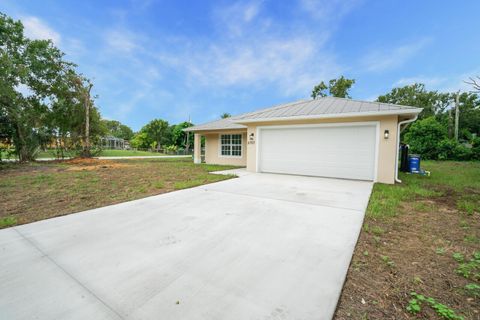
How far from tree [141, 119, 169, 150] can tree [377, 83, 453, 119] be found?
121 ft

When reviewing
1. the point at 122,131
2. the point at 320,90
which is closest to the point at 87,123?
the point at 320,90

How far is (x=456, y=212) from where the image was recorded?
4082 millimetres

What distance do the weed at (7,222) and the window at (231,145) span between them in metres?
10.1

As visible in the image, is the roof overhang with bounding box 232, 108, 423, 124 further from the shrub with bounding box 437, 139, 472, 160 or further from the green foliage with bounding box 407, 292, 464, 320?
the shrub with bounding box 437, 139, 472, 160

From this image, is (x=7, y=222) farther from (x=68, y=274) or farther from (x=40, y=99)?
(x=40, y=99)

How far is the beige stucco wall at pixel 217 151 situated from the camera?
41.3 ft

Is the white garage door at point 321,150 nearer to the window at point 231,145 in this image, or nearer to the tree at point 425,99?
the window at point 231,145

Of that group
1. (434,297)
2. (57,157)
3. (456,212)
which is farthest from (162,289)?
(57,157)

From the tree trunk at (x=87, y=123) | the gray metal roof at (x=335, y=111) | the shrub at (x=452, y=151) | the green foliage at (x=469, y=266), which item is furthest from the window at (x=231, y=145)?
the shrub at (x=452, y=151)

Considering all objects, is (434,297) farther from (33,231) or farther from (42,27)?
(42,27)

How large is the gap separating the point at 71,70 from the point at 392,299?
2124 centimetres

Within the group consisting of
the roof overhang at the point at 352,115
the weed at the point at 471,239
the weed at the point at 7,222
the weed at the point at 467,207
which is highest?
the roof overhang at the point at 352,115

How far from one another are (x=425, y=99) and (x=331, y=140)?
27.7m

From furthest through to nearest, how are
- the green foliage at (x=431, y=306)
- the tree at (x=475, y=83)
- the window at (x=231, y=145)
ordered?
the window at (x=231, y=145) → the tree at (x=475, y=83) → the green foliage at (x=431, y=306)
